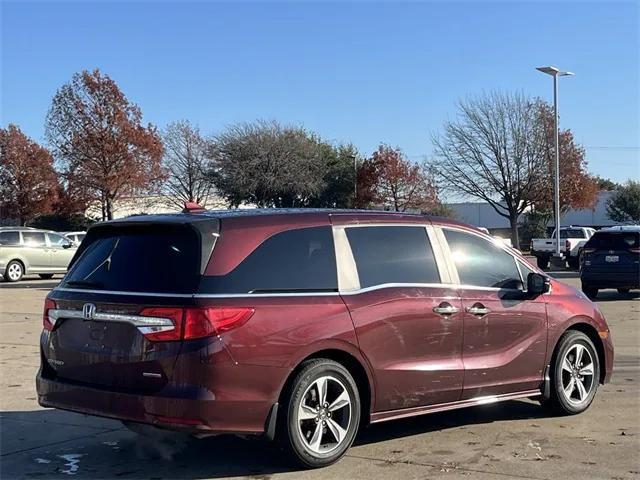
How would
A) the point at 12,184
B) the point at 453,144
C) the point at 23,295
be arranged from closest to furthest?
the point at 23,295
the point at 453,144
the point at 12,184

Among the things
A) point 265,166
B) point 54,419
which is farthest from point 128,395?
point 265,166

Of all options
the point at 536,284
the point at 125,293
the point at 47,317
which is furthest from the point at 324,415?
the point at 536,284

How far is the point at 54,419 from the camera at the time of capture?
7.18m

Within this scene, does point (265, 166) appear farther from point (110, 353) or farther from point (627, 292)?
point (110, 353)

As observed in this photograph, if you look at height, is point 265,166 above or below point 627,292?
above

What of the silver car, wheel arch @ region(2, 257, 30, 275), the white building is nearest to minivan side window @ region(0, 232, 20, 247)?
the silver car

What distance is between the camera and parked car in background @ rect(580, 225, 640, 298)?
1802 cm

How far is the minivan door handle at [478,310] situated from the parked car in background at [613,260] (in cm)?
1282

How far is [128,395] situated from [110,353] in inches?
13.0

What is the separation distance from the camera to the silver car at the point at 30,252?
2558cm

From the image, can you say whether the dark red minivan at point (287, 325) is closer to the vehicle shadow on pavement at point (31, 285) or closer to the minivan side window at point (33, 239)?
the vehicle shadow on pavement at point (31, 285)

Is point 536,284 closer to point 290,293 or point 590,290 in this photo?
point 290,293

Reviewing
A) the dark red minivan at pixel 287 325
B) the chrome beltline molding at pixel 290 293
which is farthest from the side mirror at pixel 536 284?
the chrome beltline molding at pixel 290 293

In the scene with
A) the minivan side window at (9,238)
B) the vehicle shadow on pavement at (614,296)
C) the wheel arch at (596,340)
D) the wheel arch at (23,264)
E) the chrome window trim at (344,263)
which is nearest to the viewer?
the chrome window trim at (344,263)
